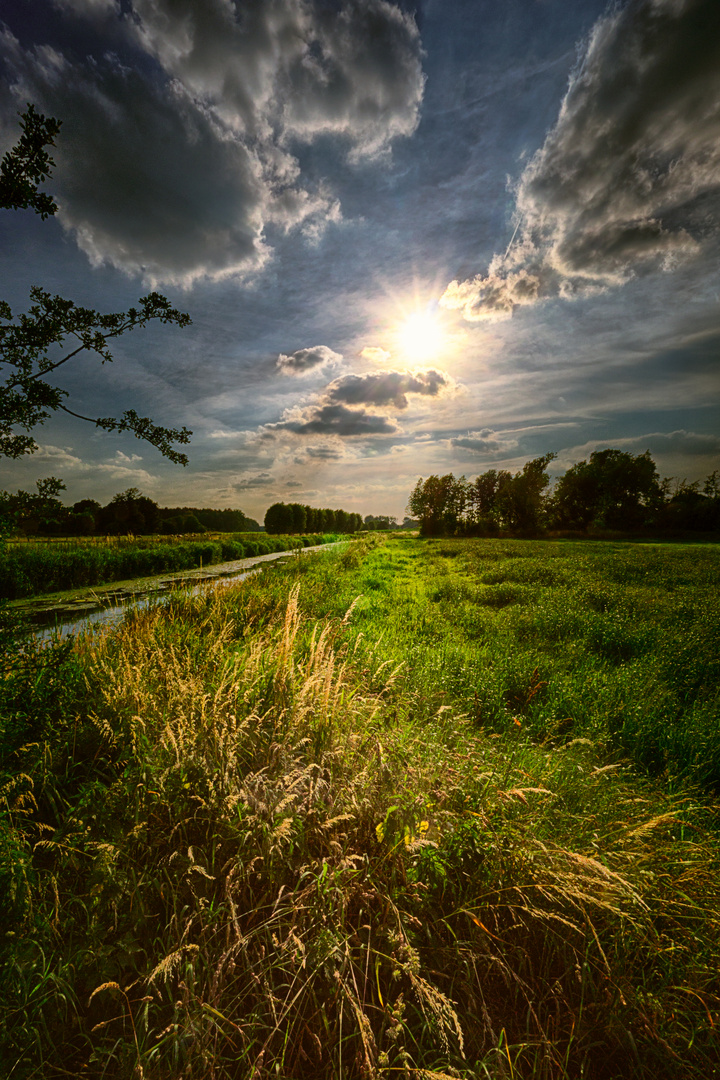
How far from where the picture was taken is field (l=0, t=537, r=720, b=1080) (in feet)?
4.90

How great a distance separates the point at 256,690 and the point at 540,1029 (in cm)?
267

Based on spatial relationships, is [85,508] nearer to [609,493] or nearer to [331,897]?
[331,897]

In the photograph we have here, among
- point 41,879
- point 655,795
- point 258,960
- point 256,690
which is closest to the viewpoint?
point 258,960

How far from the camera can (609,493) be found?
2067 inches

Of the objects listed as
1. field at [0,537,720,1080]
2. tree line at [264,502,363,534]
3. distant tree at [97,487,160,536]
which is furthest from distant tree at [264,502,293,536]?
field at [0,537,720,1080]

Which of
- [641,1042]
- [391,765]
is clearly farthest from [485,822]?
[641,1042]

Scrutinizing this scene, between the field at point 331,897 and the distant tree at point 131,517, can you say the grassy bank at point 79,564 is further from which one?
the distant tree at point 131,517

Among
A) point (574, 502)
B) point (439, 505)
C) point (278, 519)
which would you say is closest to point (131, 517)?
point (278, 519)

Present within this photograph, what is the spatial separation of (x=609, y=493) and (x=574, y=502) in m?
5.21

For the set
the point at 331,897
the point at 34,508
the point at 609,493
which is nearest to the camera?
the point at 331,897

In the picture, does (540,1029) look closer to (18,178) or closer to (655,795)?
(655,795)

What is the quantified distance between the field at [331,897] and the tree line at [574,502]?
159ft

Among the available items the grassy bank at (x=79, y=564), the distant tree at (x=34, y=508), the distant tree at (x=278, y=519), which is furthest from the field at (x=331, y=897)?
the distant tree at (x=278, y=519)

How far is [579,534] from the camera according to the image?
5156cm
